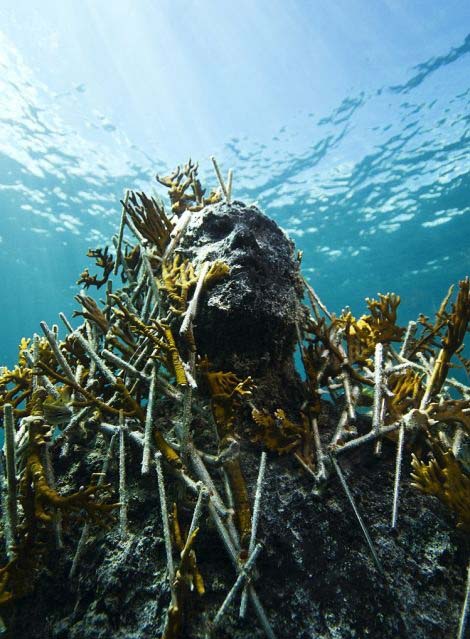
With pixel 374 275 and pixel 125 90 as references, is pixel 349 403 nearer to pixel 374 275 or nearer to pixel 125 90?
pixel 125 90

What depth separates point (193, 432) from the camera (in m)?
2.08

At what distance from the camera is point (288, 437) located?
80.0 inches

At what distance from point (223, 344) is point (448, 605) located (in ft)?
5.83

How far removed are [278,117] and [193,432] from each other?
18.8 metres

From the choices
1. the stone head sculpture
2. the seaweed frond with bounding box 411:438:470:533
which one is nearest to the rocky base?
the seaweed frond with bounding box 411:438:470:533

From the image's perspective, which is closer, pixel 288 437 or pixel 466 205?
pixel 288 437

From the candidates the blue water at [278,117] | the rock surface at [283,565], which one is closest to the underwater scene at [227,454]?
the rock surface at [283,565]

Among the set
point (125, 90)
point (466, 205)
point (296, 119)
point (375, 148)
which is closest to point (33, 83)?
point (125, 90)

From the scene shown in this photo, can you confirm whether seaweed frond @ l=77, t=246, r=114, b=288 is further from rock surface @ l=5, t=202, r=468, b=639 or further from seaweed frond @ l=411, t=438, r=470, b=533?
seaweed frond @ l=411, t=438, r=470, b=533

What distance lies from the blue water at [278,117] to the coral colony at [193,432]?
17.1 metres

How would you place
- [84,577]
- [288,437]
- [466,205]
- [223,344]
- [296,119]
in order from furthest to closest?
[466,205]
[296,119]
[223,344]
[288,437]
[84,577]

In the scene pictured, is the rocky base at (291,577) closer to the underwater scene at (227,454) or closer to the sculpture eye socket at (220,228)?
the underwater scene at (227,454)

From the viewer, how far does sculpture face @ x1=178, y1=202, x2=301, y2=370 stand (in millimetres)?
2275

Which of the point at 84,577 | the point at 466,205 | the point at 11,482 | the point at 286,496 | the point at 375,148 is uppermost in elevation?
the point at 375,148
